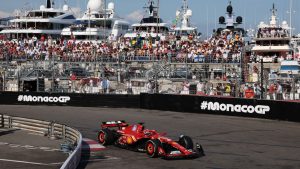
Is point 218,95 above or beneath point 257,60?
beneath

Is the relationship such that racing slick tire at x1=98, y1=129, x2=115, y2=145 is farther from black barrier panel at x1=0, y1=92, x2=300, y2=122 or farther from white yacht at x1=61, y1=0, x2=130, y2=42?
white yacht at x1=61, y1=0, x2=130, y2=42

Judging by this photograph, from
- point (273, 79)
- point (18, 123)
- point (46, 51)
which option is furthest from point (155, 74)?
point (46, 51)

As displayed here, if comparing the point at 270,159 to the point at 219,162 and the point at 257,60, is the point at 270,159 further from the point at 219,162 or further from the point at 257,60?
the point at 257,60

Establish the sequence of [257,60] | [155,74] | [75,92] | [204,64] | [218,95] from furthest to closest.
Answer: [257,60], [204,64], [75,92], [155,74], [218,95]

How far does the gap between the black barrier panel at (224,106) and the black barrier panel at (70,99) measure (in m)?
0.99

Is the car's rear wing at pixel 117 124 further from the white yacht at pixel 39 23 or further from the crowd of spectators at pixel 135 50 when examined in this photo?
the white yacht at pixel 39 23

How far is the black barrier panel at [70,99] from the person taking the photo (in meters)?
29.2

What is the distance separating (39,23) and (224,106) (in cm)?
4153

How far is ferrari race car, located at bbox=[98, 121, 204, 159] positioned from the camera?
14.0 metres

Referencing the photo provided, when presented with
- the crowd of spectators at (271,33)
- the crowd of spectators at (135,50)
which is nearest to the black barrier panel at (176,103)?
the crowd of spectators at (135,50)

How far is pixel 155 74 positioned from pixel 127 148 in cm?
1254

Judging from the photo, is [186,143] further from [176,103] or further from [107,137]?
[176,103]

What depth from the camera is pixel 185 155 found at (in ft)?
45.5

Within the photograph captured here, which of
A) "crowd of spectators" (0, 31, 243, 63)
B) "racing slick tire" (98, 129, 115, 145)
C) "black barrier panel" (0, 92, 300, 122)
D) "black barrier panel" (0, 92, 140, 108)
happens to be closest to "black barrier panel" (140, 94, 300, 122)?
"black barrier panel" (0, 92, 300, 122)
